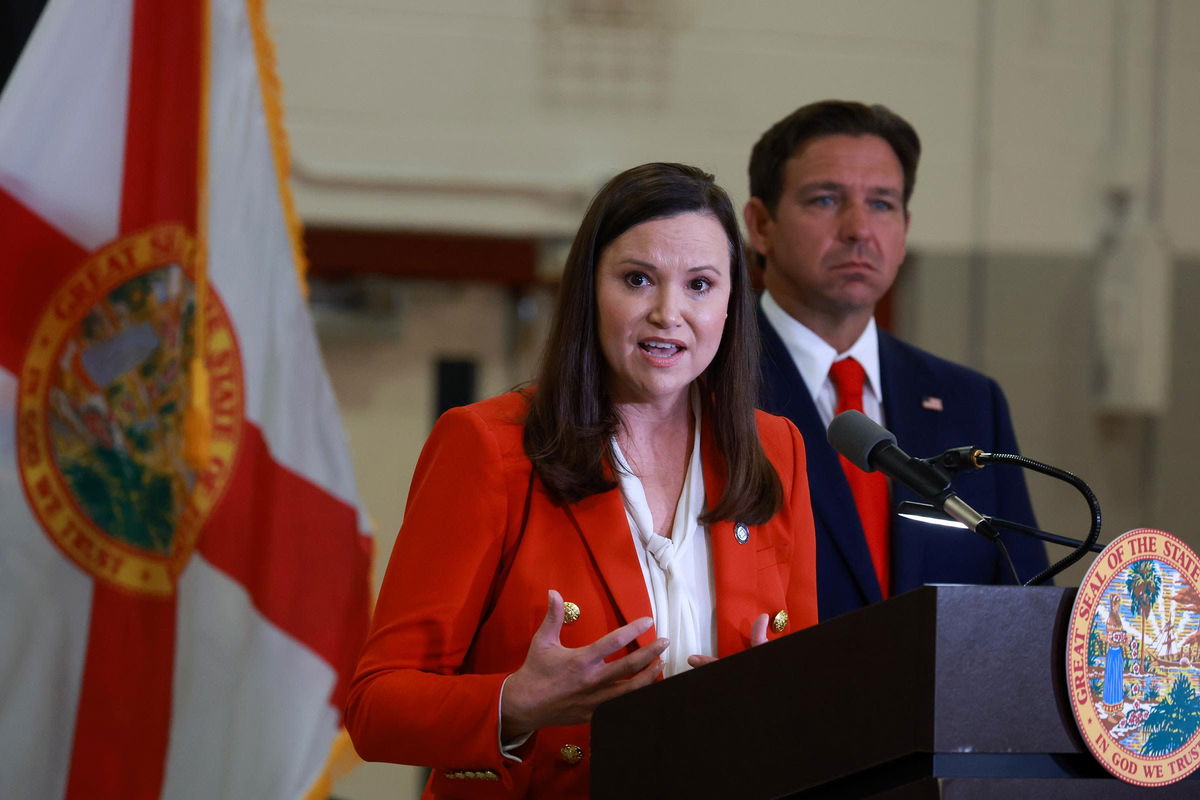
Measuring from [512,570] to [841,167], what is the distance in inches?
47.6

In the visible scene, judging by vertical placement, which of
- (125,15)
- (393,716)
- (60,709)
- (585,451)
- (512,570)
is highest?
(125,15)

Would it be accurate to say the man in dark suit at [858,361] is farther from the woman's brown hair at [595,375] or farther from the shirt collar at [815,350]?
the woman's brown hair at [595,375]

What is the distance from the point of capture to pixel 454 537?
1.64 metres

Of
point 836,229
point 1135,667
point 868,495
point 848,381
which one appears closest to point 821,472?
point 868,495

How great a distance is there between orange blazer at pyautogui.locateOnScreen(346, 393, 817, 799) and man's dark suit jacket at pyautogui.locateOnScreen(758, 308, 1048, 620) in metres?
0.55

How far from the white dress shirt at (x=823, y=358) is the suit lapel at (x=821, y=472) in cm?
3

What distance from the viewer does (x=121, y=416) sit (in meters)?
2.76

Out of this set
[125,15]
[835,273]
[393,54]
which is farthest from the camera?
[393,54]

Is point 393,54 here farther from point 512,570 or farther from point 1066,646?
point 1066,646

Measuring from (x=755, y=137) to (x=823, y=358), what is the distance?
3.16 m

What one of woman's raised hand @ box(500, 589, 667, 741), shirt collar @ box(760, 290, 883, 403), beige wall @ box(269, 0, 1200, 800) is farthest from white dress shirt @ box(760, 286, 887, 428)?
beige wall @ box(269, 0, 1200, 800)

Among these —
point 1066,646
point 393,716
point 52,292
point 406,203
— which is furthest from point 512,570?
point 406,203

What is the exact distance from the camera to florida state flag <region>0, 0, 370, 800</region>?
105 inches

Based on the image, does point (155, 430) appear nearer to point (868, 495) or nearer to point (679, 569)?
point (868, 495)
